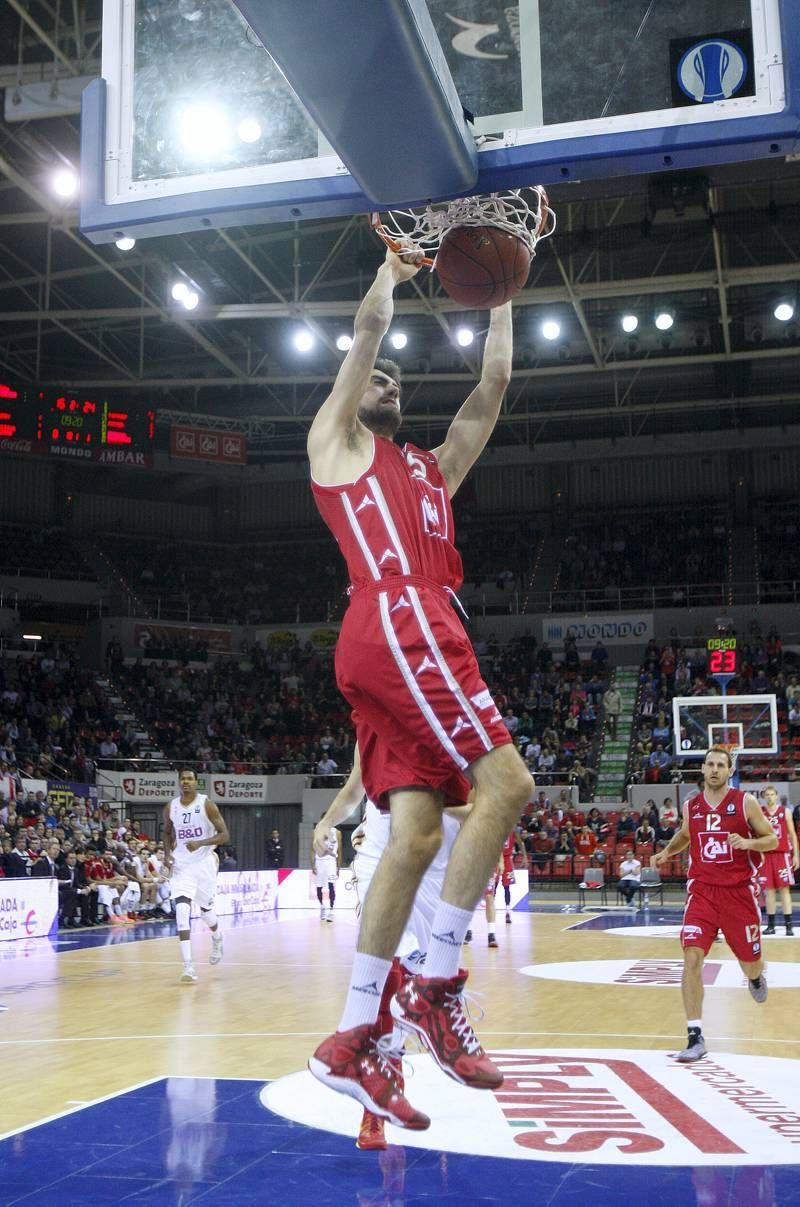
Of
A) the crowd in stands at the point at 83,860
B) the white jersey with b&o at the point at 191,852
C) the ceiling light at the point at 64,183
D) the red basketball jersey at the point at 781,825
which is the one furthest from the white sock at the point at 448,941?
the ceiling light at the point at 64,183

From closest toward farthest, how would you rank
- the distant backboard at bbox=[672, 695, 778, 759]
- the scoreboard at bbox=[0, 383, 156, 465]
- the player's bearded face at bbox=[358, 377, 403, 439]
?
the player's bearded face at bbox=[358, 377, 403, 439], the distant backboard at bbox=[672, 695, 778, 759], the scoreboard at bbox=[0, 383, 156, 465]

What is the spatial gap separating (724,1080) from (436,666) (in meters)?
4.57

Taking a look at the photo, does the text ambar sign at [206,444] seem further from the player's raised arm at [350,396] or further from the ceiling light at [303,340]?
the player's raised arm at [350,396]

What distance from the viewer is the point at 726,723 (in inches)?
846

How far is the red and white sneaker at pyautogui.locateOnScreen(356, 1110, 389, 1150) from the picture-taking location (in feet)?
16.8

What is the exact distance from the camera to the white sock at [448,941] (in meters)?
3.47

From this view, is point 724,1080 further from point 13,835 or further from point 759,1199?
point 13,835

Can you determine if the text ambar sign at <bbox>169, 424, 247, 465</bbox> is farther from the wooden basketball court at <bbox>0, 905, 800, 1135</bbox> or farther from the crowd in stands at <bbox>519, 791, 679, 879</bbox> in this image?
the wooden basketball court at <bbox>0, 905, 800, 1135</bbox>

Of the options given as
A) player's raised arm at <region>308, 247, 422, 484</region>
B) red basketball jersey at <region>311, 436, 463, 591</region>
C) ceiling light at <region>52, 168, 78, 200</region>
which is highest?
ceiling light at <region>52, 168, 78, 200</region>

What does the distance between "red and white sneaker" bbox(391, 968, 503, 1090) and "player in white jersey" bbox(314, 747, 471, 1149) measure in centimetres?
19

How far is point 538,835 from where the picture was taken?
85.1 ft

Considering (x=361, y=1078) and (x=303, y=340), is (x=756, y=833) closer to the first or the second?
(x=361, y=1078)

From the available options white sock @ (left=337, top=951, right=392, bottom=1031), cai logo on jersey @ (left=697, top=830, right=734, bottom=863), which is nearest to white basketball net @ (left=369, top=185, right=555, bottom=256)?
white sock @ (left=337, top=951, right=392, bottom=1031)

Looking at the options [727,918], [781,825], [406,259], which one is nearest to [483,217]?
[406,259]
